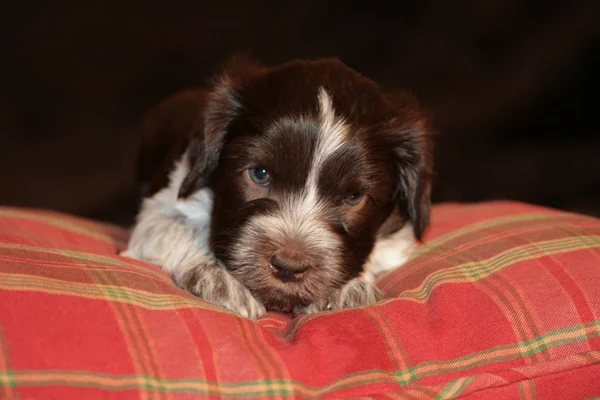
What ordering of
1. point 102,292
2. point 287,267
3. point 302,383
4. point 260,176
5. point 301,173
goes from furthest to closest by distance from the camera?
1. point 260,176
2. point 301,173
3. point 287,267
4. point 102,292
5. point 302,383

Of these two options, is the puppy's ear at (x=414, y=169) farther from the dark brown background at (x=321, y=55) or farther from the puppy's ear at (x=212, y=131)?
the dark brown background at (x=321, y=55)

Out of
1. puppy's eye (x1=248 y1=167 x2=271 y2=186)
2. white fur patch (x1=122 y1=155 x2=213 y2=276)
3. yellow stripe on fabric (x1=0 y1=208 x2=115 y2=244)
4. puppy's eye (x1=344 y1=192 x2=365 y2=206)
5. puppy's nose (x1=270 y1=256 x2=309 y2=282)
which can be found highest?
puppy's eye (x1=248 y1=167 x2=271 y2=186)

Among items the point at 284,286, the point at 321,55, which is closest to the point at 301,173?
the point at 284,286

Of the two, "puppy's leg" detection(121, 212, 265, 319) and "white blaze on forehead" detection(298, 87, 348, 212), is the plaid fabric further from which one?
"white blaze on forehead" detection(298, 87, 348, 212)

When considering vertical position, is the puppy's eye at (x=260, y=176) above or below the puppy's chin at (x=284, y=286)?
above

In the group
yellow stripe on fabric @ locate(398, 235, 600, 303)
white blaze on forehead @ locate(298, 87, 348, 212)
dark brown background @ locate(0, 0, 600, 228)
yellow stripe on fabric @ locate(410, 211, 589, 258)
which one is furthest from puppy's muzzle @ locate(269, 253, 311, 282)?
dark brown background @ locate(0, 0, 600, 228)

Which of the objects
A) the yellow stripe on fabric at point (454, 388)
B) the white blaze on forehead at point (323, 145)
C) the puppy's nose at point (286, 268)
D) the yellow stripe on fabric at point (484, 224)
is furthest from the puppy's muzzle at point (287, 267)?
the yellow stripe on fabric at point (484, 224)

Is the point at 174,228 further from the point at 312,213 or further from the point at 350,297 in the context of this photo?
the point at 350,297
